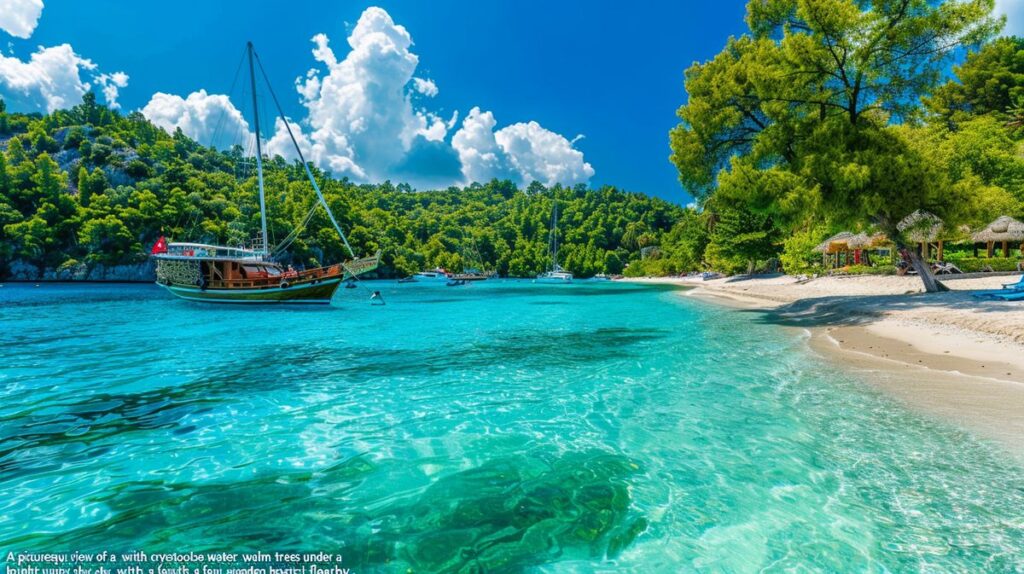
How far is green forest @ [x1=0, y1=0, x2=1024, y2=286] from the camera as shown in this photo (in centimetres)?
1784

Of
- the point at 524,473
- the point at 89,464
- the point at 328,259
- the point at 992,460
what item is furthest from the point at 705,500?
the point at 328,259

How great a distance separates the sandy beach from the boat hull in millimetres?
28101

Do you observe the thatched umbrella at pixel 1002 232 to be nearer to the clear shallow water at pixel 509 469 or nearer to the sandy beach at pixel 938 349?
the sandy beach at pixel 938 349

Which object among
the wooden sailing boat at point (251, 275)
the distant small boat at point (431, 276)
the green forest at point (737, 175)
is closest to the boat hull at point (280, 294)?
the wooden sailing boat at point (251, 275)

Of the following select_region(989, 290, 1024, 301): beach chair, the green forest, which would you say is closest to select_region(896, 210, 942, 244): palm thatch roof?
the green forest

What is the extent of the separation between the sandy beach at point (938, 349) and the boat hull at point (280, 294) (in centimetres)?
2810

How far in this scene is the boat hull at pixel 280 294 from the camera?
99.1ft

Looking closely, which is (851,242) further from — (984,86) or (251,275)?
(251,275)

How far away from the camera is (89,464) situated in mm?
5477

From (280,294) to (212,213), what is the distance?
3218 inches

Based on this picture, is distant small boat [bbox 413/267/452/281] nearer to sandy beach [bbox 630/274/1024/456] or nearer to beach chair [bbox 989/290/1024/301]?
sandy beach [bbox 630/274/1024/456]

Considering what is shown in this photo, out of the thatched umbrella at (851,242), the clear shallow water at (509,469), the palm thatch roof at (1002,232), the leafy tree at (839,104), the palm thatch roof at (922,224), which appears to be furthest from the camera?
the thatched umbrella at (851,242)

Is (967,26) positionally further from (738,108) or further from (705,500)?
(705,500)

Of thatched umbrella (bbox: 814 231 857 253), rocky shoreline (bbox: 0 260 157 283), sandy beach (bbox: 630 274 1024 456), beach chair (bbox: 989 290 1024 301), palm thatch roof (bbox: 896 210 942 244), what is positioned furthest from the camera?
rocky shoreline (bbox: 0 260 157 283)
